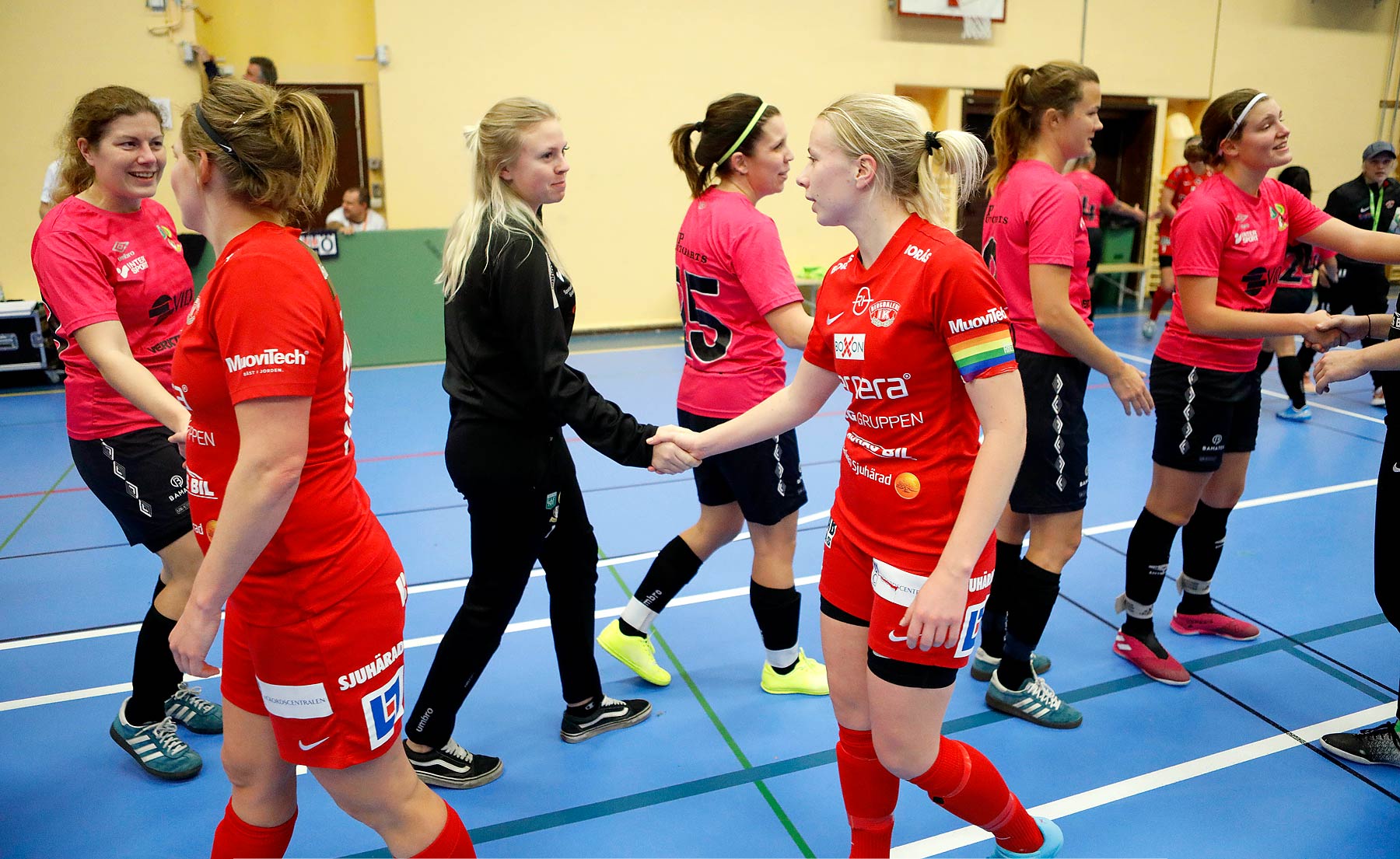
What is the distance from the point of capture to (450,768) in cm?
272

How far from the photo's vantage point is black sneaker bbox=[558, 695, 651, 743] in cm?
296

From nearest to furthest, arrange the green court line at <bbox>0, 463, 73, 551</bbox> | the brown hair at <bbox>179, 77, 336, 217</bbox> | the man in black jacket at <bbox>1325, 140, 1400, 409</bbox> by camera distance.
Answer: the brown hair at <bbox>179, 77, 336, 217</bbox>
the green court line at <bbox>0, 463, 73, 551</bbox>
the man in black jacket at <bbox>1325, 140, 1400, 409</bbox>

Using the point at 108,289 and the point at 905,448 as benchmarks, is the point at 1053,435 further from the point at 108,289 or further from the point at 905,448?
the point at 108,289

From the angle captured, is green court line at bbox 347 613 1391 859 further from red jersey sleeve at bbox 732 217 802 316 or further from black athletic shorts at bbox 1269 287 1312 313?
black athletic shorts at bbox 1269 287 1312 313

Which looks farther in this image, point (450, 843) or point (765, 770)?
point (765, 770)

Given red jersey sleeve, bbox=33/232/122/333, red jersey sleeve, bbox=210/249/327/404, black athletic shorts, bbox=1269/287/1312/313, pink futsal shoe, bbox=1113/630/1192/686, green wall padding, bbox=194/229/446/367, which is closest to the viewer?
red jersey sleeve, bbox=210/249/327/404

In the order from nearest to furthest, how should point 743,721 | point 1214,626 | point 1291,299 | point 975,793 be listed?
point 975,793 < point 743,721 < point 1214,626 < point 1291,299

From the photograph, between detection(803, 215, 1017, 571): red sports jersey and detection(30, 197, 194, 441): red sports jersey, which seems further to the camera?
detection(30, 197, 194, 441): red sports jersey

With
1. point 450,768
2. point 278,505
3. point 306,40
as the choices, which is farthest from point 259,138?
point 306,40

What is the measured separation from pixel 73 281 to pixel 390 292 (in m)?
6.66

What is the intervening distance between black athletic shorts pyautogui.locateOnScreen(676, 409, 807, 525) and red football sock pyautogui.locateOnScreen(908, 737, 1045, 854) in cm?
108

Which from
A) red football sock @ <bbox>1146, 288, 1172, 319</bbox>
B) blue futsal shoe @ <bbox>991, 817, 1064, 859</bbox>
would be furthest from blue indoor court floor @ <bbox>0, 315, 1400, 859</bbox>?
red football sock @ <bbox>1146, 288, 1172, 319</bbox>

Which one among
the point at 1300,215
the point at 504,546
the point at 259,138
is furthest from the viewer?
the point at 1300,215

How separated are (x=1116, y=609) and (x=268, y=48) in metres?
9.56
